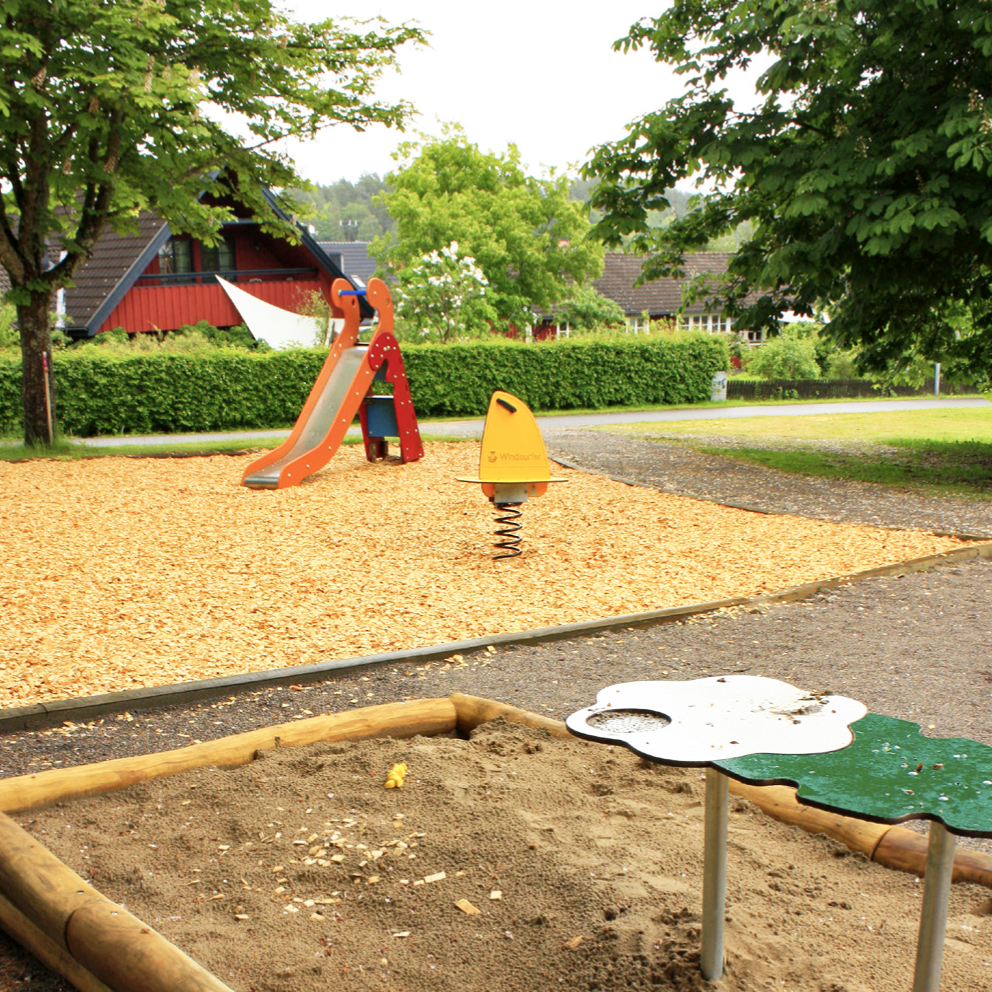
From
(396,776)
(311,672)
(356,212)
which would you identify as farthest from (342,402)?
(356,212)

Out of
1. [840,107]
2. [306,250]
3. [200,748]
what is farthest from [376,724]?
[306,250]

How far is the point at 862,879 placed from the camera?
273 cm

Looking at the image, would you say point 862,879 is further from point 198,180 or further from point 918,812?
point 198,180

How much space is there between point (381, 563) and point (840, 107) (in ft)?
27.5

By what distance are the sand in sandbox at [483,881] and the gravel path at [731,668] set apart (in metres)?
0.58

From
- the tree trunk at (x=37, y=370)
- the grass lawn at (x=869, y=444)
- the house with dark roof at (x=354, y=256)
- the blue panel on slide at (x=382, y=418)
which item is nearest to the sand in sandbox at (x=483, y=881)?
the grass lawn at (x=869, y=444)

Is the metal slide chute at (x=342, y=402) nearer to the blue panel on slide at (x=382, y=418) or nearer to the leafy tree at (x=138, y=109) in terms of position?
the blue panel on slide at (x=382, y=418)

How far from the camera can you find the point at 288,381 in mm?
21844

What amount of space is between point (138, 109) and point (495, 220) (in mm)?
26369

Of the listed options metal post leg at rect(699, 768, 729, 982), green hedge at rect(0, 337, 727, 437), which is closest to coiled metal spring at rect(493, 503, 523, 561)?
metal post leg at rect(699, 768, 729, 982)

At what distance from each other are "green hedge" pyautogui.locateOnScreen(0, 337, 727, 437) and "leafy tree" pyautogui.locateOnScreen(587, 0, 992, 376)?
10.6 metres

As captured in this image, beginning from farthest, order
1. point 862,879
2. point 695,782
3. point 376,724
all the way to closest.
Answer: point 376,724 < point 695,782 < point 862,879

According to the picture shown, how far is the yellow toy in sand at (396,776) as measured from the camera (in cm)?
331

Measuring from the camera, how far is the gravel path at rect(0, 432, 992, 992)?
4.20 meters
